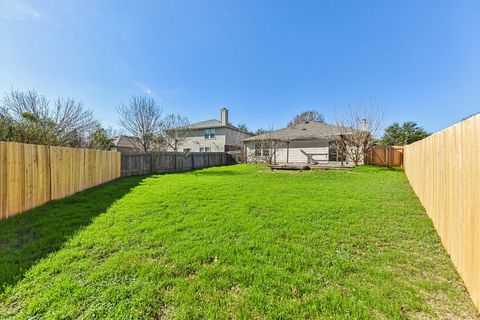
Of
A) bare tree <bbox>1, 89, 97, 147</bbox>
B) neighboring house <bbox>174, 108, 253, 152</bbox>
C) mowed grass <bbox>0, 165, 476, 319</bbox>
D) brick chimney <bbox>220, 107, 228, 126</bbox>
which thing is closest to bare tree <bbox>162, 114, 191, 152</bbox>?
neighboring house <bbox>174, 108, 253, 152</bbox>

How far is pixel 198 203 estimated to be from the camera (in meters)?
5.54

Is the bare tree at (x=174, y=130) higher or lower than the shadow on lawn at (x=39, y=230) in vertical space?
higher

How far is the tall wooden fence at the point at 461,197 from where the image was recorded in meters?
2.01

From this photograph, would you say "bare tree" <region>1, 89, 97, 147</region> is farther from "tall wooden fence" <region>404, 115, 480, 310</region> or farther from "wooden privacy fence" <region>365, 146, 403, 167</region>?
"wooden privacy fence" <region>365, 146, 403, 167</region>

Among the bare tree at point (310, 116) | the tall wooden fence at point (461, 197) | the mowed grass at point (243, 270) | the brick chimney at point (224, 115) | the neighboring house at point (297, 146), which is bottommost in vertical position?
the mowed grass at point (243, 270)

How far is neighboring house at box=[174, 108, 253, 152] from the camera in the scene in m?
28.0

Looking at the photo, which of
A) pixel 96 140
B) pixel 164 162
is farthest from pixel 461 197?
pixel 96 140

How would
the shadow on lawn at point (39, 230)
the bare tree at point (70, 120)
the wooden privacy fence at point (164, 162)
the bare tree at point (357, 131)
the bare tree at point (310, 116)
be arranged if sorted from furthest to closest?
the bare tree at point (310, 116) < the bare tree at point (357, 131) < the wooden privacy fence at point (164, 162) < the bare tree at point (70, 120) < the shadow on lawn at point (39, 230)

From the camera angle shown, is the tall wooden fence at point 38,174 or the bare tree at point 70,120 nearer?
the tall wooden fence at point 38,174

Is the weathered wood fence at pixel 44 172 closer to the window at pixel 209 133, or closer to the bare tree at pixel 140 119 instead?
the bare tree at pixel 140 119

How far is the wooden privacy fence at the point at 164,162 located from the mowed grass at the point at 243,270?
859cm

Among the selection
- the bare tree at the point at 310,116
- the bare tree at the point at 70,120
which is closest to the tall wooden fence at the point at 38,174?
the bare tree at the point at 70,120

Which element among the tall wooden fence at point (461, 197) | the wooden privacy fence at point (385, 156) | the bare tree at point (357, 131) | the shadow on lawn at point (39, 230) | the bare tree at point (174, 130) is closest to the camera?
the tall wooden fence at point (461, 197)

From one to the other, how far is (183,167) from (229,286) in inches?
610
